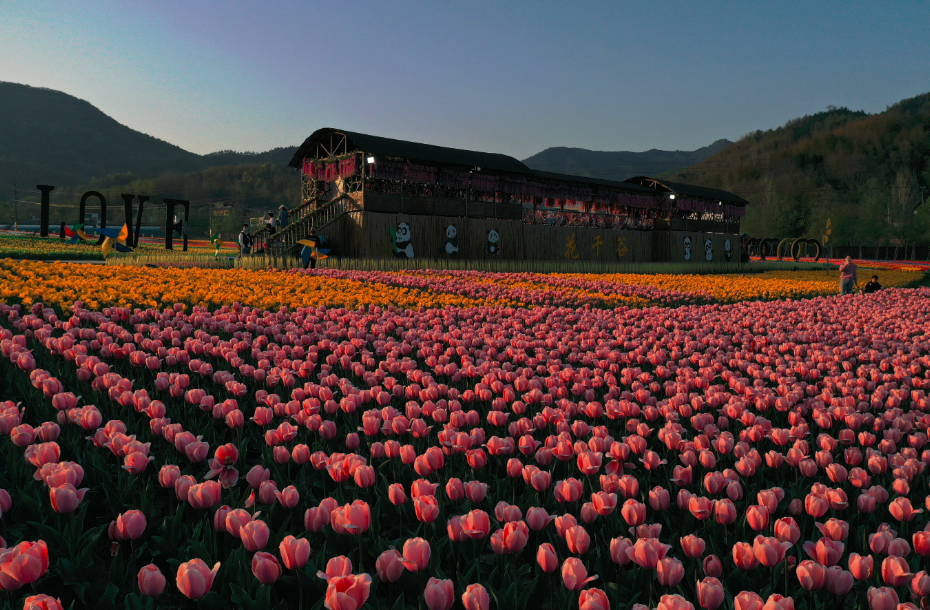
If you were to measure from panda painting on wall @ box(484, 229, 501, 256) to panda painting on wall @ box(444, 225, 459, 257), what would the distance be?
1.97 m

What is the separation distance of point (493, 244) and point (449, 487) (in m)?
27.4

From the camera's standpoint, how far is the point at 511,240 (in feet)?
99.0

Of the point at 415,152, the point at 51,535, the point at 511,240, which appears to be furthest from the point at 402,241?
the point at 51,535

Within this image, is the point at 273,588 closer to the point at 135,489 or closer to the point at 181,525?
the point at 181,525

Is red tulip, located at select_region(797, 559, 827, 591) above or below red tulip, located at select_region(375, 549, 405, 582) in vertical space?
above

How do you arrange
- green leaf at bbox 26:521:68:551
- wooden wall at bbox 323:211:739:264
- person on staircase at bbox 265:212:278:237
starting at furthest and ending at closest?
person on staircase at bbox 265:212:278:237 < wooden wall at bbox 323:211:739:264 < green leaf at bbox 26:521:68:551

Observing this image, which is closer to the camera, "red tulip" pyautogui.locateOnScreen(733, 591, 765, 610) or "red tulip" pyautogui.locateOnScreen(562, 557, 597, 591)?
"red tulip" pyautogui.locateOnScreen(733, 591, 765, 610)

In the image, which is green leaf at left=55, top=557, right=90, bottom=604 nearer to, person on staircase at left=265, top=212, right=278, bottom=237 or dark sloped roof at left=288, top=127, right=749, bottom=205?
dark sloped roof at left=288, top=127, right=749, bottom=205

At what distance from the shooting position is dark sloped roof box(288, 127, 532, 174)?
25.1m

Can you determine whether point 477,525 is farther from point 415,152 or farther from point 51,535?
point 415,152

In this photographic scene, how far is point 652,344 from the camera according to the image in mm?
6578

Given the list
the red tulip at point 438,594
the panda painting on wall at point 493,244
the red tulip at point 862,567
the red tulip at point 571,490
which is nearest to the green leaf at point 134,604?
the red tulip at point 438,594

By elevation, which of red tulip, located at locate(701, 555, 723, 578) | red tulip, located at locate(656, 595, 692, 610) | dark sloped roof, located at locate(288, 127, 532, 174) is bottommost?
red tulip, located at locate(701, 555, 723, 578)

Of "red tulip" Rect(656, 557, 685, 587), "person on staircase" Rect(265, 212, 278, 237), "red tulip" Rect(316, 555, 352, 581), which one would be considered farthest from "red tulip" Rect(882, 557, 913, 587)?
"person on staircase" Rect(265, 212, 278, 237)
